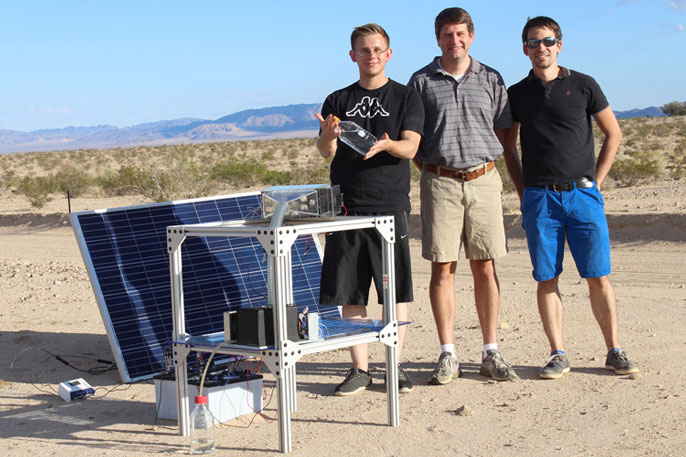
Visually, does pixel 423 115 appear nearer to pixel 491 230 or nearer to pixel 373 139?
pixel 373 139

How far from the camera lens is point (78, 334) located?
7.90 m

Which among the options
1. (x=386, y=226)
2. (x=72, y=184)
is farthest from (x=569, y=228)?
(x=72, y=184)

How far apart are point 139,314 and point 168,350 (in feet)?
2.31

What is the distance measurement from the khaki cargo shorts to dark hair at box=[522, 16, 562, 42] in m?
0.99

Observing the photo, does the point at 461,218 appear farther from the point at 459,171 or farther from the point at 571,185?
the point at 571,185

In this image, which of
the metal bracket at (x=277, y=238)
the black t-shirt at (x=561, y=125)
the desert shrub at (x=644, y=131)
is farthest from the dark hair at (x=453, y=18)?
the desert shrub at (x=644, y=131)

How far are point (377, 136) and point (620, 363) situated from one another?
7.48 feet

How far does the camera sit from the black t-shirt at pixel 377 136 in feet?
17.5

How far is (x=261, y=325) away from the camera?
4.44m

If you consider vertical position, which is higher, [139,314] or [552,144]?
[552,144]

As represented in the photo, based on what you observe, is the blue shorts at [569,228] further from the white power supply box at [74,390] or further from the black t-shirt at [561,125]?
the white power supply box at [74,390]

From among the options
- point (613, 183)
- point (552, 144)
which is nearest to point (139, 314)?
point (552, 144)

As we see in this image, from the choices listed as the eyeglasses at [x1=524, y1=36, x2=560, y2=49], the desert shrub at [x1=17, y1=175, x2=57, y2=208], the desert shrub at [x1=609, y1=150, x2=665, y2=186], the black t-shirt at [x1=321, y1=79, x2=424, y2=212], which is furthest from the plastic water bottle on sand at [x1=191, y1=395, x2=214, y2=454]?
the desert shrub at [x1=17, y1=175, x2=57, y2=208]

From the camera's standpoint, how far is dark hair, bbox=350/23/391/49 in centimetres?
→ 529
